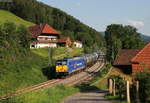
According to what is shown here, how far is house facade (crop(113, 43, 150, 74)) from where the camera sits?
27170 mm

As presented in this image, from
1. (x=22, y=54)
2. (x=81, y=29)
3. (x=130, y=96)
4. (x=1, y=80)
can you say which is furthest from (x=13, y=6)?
(x=130, y=96)

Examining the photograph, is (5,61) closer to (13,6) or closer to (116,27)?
(116,27)

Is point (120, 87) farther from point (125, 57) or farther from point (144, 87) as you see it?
point (125, 57)

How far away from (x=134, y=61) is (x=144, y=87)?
10.6 meters

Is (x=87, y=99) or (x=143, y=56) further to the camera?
(x=143, y=56)

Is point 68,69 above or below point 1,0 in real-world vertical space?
below

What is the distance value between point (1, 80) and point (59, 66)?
11485mm

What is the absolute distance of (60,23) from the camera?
164625 millimetres

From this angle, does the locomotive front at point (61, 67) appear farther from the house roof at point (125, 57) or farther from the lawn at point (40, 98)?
the lawn at point (40, 98)

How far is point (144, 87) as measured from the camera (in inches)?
690

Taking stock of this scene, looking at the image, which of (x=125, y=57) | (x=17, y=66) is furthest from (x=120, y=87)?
(x=17, y=66)

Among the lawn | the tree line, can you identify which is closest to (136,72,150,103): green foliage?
the lawn

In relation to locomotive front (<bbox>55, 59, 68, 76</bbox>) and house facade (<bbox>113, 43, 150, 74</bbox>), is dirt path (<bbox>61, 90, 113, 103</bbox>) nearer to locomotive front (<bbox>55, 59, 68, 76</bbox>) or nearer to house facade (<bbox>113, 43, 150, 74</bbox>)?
house facade (<bbox>113, 43, 150, 74</bbox>)

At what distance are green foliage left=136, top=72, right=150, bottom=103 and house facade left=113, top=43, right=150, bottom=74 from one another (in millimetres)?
890
